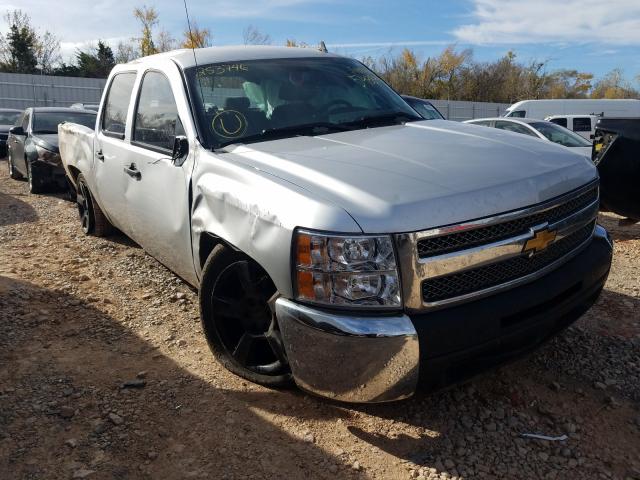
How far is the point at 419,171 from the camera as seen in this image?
8.32ft

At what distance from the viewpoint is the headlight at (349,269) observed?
2.20m

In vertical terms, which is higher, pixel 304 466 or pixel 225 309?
pixel 225 309

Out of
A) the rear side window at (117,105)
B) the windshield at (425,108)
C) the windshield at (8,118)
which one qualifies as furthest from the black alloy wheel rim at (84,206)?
the windshield at (8,118)

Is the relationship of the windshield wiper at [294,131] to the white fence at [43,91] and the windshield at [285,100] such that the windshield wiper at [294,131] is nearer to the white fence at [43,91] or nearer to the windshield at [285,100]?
the windshield at [285,100]

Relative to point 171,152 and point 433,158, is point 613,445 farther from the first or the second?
point 171,152

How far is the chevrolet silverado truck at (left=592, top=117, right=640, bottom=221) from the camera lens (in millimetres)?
5125

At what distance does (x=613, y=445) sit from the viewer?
2.55 metres

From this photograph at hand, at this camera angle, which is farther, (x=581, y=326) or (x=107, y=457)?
(x=581, y=326)

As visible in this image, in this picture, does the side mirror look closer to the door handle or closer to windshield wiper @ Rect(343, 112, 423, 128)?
the door handle

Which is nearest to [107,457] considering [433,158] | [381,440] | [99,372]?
[99,372]

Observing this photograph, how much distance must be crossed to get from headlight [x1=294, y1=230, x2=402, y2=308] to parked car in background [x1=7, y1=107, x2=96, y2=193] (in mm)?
8046

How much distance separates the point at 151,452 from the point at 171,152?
5.86 feet

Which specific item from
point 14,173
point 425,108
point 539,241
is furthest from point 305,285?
point 14,173

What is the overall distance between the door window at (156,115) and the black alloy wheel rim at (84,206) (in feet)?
7.45
